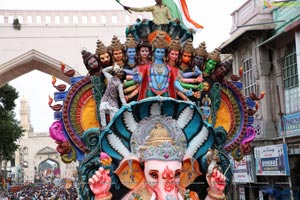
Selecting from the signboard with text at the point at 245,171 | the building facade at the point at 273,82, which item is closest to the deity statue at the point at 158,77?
the building facade at the point at 273,82

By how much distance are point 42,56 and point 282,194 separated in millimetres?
9515

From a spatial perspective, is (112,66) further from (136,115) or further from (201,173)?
(201,173)

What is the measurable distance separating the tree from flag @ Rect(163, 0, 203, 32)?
1580 cm

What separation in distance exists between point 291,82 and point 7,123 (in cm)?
1277

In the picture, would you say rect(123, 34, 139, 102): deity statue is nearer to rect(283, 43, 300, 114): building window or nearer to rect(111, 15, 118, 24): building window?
rect(283, 43, 300, 114): building window

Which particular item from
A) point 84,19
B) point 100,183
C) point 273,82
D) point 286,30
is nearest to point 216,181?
point 100,183

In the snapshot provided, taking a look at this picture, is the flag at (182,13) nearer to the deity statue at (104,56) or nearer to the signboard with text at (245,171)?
the deity statue at (104,56)

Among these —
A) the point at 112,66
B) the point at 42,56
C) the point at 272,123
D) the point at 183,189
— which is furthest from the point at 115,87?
the point at 42,56

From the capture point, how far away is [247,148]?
7191mm

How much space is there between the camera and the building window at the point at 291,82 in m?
13.6

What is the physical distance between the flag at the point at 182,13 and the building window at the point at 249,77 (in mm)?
8350

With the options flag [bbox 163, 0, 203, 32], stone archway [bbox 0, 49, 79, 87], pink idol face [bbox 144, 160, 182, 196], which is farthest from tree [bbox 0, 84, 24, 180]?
pink idol face [bbox 144, 160, 182, 196]

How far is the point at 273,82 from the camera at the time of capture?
14.8 m

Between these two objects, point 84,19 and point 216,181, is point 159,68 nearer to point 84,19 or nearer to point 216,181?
point 216,181
